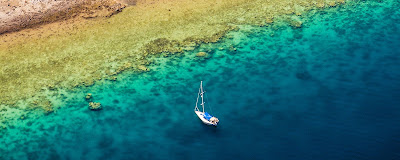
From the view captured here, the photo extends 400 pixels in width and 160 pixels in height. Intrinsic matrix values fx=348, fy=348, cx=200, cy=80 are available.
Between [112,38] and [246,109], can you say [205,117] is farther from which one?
[112,38]

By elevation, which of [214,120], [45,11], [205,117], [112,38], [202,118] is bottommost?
[202,118]

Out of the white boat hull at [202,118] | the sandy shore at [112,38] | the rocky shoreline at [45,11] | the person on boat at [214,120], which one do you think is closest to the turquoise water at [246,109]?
the white boat hull at [202,118]

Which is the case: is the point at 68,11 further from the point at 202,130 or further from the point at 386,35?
the point at 386,35

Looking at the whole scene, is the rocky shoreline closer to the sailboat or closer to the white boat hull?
the sailboat

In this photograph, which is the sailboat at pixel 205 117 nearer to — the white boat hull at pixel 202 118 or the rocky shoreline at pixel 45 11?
the white boat hull at pixel 202 118

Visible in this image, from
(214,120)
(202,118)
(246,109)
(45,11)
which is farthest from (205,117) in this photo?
(45,11)

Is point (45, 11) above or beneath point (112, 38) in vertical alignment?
above
